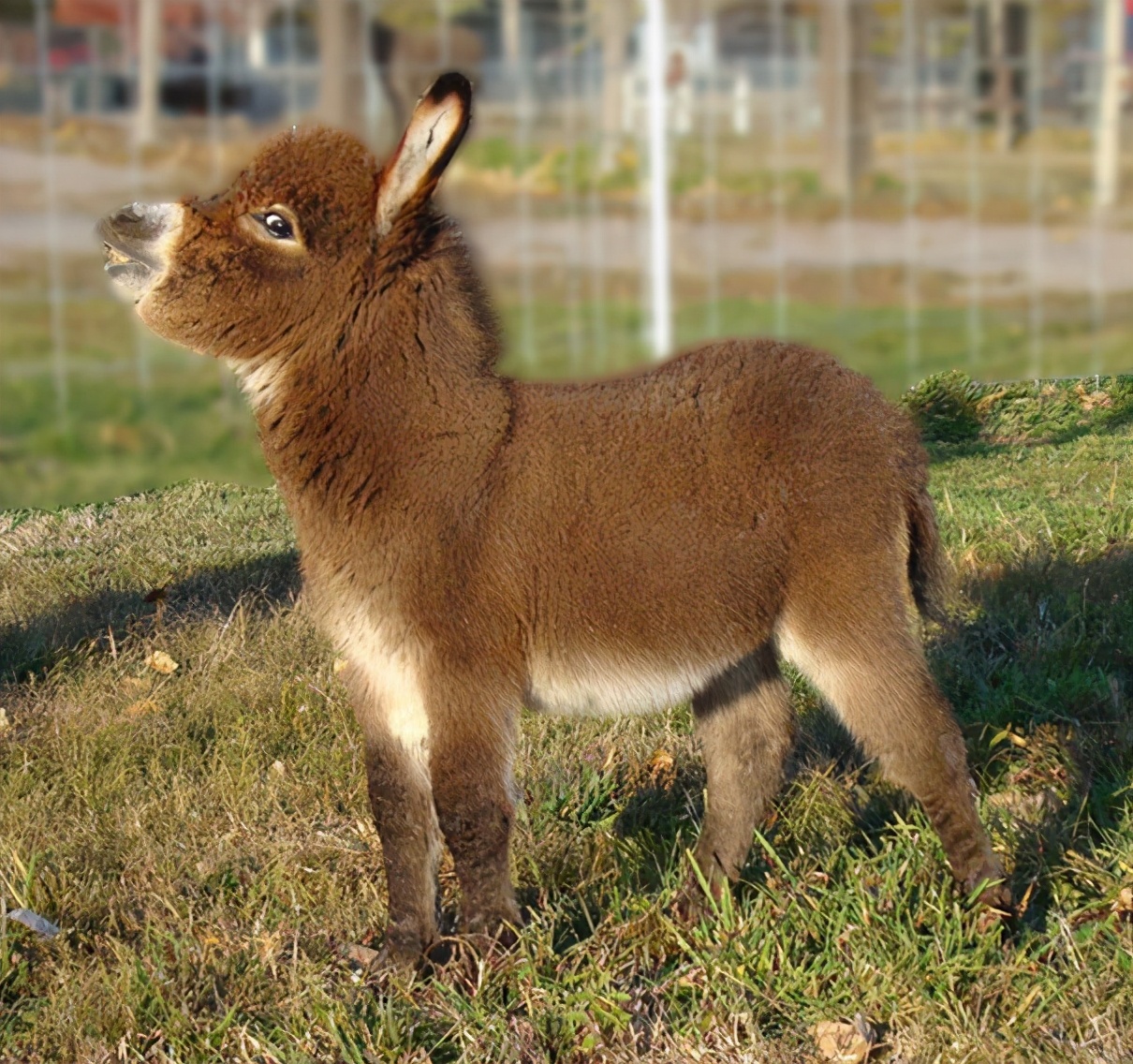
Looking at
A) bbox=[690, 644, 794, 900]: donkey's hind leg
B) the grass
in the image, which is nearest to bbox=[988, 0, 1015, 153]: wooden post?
the grass

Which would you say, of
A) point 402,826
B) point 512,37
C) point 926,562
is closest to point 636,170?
point 512,37

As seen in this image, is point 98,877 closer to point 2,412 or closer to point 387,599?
point 387,599

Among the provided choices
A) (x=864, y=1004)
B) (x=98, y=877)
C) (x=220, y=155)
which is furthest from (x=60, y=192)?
(x=864, y=1004)

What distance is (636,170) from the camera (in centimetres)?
723

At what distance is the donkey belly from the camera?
3.60 metres

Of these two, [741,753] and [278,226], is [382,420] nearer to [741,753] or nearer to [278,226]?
[278,226]

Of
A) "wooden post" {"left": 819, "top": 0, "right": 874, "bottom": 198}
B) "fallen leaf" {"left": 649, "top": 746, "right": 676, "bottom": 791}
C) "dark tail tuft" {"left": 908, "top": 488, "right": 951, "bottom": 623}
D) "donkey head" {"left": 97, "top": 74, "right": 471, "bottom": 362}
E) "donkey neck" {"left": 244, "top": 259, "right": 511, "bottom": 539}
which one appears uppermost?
"wooden post" {"left": 819, "top": 0, "right": 874, "bottom": 198}

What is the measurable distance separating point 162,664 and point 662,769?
6.90 ft

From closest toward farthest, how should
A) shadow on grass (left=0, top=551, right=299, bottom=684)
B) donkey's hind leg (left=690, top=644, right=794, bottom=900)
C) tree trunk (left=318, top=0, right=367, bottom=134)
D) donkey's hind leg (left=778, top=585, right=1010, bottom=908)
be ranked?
1. donkey's hind leg (left=778, top=585, right=1010, bottom=908)
2. donkey's hind leg (left=690, top=644, right=794, bottom=900)
3. shadow on grass (left=0, top=551, right=299, bottom=684)
4. tree trunk (left=318, top=0, right=367, bottom=134)

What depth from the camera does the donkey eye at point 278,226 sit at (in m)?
3.44

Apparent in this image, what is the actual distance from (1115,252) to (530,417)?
22.5 ft

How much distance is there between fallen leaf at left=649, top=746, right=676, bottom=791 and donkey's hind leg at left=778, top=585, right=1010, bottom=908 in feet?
3.73

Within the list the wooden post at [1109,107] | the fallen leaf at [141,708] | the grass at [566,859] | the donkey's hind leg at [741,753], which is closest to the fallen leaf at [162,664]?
the grass at [566,859]

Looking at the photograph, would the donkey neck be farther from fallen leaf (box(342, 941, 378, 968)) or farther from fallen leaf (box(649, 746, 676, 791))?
fallen leaf (box(649, 746, 676, 791))
